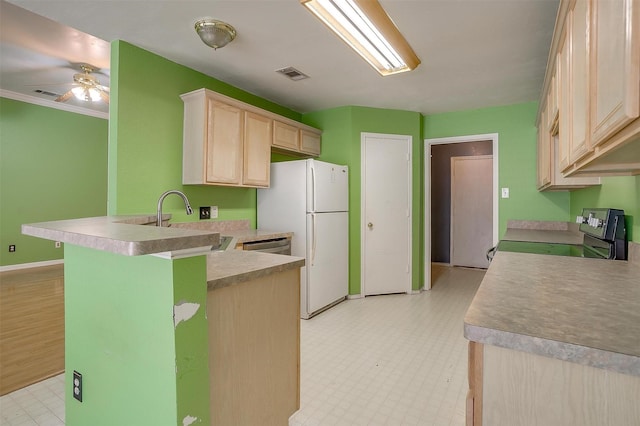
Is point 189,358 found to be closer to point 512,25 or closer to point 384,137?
point 512,25

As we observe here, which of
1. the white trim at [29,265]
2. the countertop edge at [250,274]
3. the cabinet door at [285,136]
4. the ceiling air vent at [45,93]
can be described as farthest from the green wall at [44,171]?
the countertop edge at [250,274]

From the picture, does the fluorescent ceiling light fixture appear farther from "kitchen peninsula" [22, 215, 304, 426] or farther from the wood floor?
the wood floor

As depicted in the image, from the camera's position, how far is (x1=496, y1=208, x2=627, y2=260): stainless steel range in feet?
5.52

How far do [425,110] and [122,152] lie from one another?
3.44 m

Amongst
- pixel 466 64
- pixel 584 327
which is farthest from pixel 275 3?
pixel 584 327

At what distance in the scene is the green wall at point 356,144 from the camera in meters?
4.01

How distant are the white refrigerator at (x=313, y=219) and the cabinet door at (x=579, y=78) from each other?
2272 mm

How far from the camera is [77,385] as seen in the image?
1.42 m

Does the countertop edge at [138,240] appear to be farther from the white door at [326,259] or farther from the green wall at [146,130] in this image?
the white door at [326,259]

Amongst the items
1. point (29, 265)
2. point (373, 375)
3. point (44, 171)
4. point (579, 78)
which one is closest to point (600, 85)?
point (579, 78)

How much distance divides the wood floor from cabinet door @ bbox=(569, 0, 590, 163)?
3.19m

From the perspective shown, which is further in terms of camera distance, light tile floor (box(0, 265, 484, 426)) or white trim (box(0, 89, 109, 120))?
white trim (box(0, 89, 109, 120))

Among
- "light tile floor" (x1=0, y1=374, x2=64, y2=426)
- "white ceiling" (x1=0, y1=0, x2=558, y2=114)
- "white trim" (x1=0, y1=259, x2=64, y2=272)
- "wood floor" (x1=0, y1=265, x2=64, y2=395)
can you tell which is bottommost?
Answer: "light tile floor" (x1=0, y1=374, x2=64, y2=426)

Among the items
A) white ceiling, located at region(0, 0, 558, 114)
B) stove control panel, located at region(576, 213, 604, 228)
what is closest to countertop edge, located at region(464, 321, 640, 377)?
stove control panel, located at region(576, 213, 604, 228)
